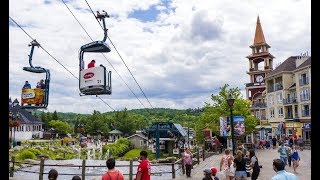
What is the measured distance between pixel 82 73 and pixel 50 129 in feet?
348

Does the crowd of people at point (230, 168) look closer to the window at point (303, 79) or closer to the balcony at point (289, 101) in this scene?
the window at point (303, 79)

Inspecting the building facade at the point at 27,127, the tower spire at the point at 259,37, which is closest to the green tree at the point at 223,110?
the tower spire at the point at 259,37

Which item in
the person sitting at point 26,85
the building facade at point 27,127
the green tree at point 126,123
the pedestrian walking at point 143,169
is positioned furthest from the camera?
the green tree at point 126,123

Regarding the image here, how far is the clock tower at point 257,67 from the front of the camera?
88688 mm

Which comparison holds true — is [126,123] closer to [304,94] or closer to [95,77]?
[304,94]

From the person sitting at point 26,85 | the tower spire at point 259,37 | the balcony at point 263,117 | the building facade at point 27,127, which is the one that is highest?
the tower spire at point 259,37

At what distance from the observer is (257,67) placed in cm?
9188

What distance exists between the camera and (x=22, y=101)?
18.8 meters

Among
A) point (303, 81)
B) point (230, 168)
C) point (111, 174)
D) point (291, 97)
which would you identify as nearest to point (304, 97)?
point (303, 81)

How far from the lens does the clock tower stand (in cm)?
8869

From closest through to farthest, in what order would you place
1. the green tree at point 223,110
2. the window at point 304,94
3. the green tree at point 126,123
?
the green tree at point 223,110, the window at point 304,94, the green tree at point 126,123

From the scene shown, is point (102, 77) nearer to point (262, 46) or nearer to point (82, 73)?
point (82, 73)

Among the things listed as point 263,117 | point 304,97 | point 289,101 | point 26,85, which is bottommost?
point 263,117
